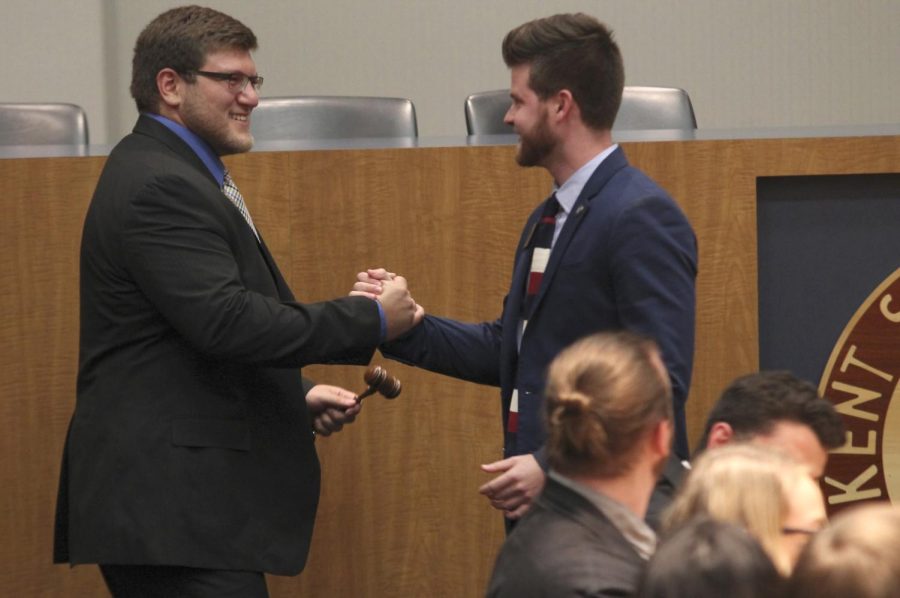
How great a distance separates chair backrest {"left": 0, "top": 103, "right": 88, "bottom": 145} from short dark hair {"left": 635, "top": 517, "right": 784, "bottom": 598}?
141 inches

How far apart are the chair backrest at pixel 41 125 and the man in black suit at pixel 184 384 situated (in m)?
2.05

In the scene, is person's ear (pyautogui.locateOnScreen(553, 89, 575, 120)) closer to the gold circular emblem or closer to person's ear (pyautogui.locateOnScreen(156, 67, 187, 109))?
person's ear (pyautogui.locateOnScreen(156, 67, 187, 109))

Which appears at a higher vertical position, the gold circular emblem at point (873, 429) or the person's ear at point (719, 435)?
the person's ear at point (719, 435)

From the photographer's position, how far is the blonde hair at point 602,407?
1675 mm

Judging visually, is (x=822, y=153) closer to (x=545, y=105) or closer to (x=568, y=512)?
(x=545, y=105)

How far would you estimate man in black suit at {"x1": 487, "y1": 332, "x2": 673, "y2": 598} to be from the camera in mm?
1625

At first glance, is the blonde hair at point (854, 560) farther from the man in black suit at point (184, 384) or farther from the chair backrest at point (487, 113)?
the chair backrest at point (487, 113)

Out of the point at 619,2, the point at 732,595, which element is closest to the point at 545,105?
the point at 732,595

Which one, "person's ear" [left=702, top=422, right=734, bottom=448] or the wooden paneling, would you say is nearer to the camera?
"person's ear" [left=702, top=422, right=734, bottom=448]

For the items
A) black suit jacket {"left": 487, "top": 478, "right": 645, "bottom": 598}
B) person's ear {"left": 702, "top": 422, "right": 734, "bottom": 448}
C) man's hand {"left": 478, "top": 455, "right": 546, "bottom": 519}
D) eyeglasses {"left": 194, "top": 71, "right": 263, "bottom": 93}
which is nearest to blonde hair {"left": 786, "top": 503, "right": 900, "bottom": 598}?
black suit jacket {"left": 487, "top": 478, "right": 645, "bottom": 598}

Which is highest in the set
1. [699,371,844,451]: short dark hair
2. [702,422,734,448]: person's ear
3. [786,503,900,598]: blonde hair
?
[786,503,900,598]: blonde hair

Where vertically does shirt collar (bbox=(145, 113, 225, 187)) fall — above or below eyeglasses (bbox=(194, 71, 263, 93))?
below

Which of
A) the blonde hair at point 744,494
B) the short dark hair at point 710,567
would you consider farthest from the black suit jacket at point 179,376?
the short dark hair at point 710,567

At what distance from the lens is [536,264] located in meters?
2.56
